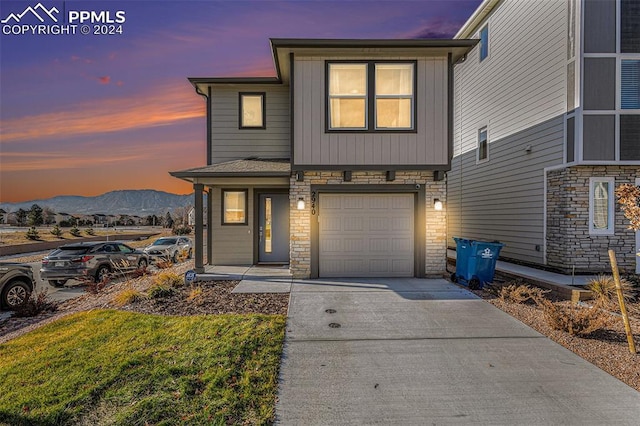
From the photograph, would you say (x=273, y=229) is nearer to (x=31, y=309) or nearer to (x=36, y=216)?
(x=31, y=309)

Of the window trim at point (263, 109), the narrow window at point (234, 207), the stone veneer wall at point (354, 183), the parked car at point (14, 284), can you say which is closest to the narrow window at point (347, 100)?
the stone veneer wall at point (354, 183)

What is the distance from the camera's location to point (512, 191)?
10.7 meters

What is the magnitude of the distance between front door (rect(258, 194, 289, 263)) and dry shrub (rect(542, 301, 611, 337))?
7100 mm

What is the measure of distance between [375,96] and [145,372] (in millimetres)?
7417

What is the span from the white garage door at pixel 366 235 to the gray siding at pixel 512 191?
429 cm

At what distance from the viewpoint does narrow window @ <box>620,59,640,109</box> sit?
8.19 meters

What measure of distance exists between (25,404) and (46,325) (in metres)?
2.80

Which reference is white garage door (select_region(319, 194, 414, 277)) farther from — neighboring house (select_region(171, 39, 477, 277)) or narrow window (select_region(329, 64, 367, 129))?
narrow window (select_region(329, 64, 367, 129))

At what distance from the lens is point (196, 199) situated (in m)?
8.61

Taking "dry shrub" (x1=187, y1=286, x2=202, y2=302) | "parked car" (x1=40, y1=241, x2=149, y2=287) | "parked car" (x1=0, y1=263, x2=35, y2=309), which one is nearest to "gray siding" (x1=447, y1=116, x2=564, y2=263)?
"dry shrub" (x1=187, y1=286, x2=202, y2=302)

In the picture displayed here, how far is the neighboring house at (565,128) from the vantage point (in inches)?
321

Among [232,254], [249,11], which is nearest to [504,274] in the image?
[232,254]

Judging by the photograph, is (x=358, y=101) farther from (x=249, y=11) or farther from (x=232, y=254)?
(x=232, y=254)

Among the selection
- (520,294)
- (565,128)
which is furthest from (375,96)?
(520,294)
